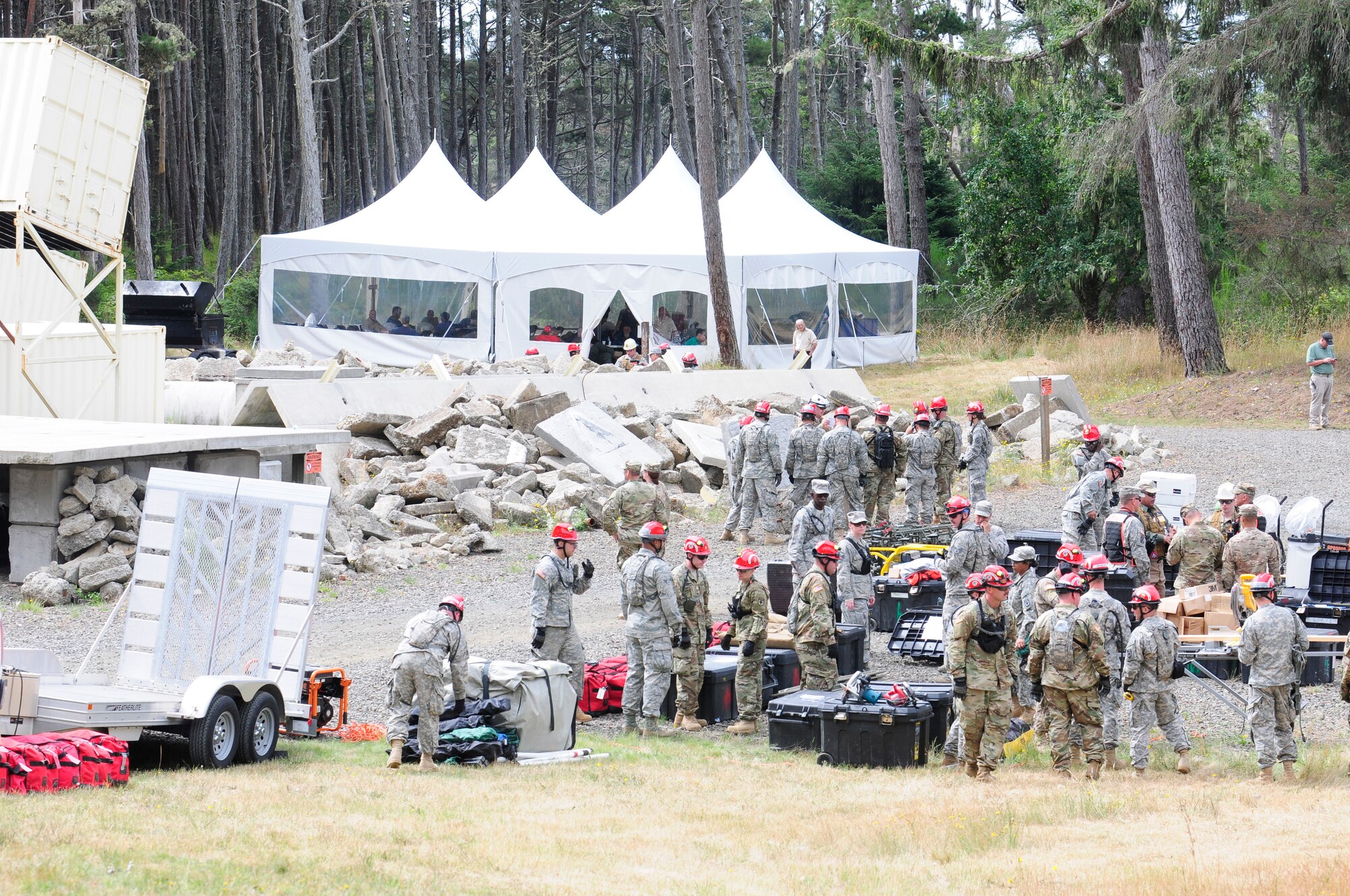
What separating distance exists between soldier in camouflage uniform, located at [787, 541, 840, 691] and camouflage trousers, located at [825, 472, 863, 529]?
574 cm

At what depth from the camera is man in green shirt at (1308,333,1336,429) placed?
918 inches

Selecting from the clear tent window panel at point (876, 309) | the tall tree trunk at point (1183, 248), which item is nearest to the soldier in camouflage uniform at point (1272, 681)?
the tall tree trunk at point (1183, 248)

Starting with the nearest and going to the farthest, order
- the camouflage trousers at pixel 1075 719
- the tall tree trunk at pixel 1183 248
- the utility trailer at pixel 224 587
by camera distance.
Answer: the camouflage trousers at pixel 1075 719 < the utility trailer at pixel 224 587 < the tall tree trunk at pixel 1183 248

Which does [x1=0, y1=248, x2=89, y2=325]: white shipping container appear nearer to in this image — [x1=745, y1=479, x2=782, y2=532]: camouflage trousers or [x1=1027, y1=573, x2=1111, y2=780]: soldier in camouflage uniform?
[x1=745, y1=479, x2=782, y2=532]: camouflage trousers

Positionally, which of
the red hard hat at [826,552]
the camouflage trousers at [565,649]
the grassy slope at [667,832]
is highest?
the red hard hat at [826,552]

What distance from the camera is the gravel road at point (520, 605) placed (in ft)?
38.1

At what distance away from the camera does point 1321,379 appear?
76.9 feet

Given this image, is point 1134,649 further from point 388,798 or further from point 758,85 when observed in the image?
point 758,85

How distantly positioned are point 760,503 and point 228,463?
6324mm

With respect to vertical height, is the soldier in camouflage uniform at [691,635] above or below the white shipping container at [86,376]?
below

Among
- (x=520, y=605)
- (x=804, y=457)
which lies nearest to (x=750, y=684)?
(x=520, y=605)

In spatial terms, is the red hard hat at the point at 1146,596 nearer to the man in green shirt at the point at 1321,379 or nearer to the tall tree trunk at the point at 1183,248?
the man in green shirt at the point at 1321,379

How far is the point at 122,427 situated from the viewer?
16719 millimetres

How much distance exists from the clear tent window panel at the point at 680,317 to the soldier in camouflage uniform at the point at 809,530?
59.9 ft
